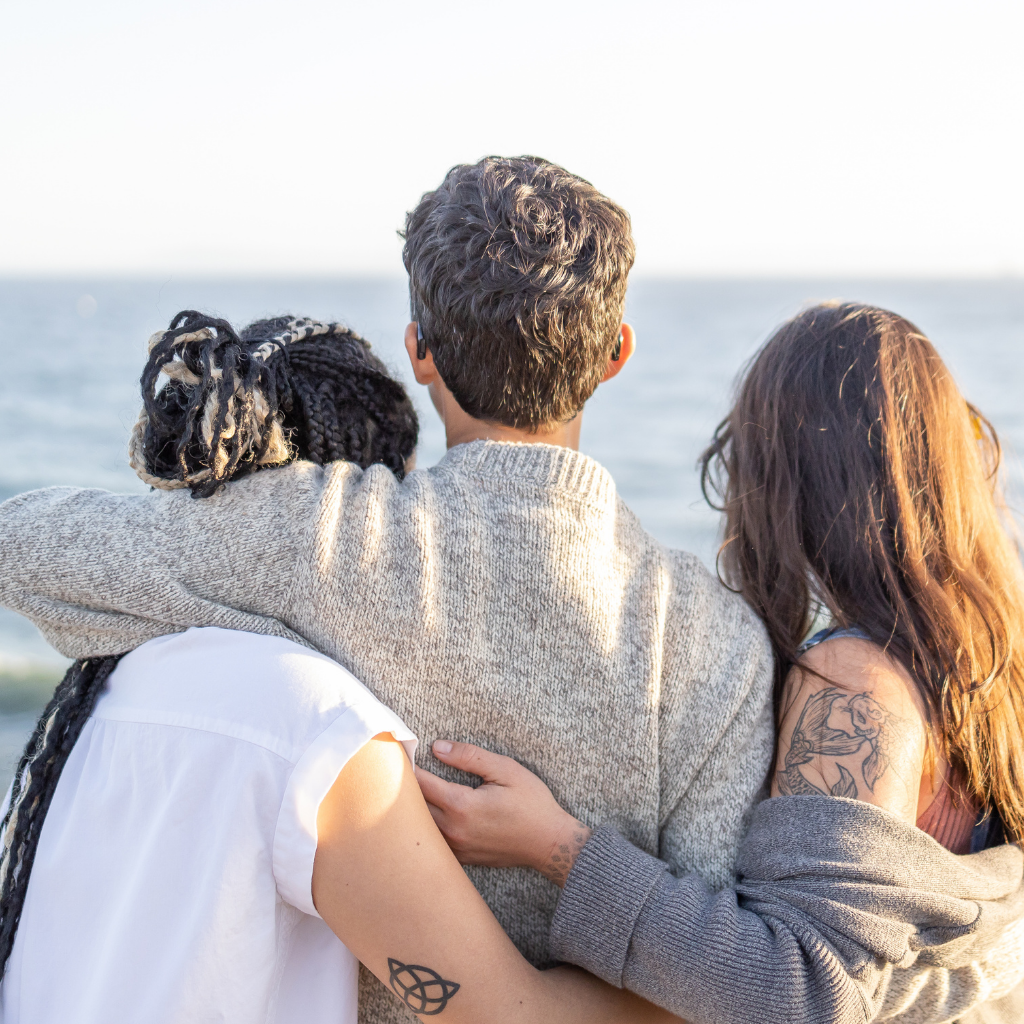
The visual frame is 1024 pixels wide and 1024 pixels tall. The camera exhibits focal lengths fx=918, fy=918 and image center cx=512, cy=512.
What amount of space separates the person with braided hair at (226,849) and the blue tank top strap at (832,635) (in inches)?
27.1

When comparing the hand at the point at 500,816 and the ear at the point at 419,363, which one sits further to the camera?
the ear at the point at 419,363

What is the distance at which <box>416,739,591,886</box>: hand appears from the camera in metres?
1.33

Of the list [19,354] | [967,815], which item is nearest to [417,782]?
[967,815]

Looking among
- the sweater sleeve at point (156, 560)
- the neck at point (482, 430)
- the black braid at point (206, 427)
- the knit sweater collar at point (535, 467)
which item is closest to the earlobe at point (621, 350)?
the neck at point (482, 430)

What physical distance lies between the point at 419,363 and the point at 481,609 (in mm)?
514

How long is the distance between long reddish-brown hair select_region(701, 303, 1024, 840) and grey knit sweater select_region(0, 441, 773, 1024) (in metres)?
0.30

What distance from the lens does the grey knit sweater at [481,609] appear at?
1296mm

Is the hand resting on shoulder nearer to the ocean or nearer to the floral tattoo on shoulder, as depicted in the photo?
the floral tattoo on shoulder

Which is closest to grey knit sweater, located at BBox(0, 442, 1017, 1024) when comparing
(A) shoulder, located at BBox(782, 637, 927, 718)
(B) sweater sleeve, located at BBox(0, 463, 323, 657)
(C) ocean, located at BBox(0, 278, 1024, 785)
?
(B) sweater sleeve, located at BBox(0, 463, 323, 657)

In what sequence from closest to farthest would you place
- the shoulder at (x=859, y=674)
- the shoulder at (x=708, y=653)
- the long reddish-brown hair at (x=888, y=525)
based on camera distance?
the shoulder at (x=708, y=653)
the shoulder at (x=859, y=674)
the long reddish-brown hair at (x=888, y=525)

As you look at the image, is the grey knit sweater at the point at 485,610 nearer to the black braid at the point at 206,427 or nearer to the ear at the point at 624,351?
the black braid at the point at 206,427

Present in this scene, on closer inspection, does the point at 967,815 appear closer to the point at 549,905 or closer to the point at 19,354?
the point at 549,905

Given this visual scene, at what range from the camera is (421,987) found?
119 centimetres

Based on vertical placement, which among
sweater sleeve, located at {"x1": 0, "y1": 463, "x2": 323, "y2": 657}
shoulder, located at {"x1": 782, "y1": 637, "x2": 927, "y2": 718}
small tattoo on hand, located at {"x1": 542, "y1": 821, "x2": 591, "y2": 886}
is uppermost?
sweater sleeve, located at {"x1": 0, "y1": 463, "x2": 323, "y2": 657}
